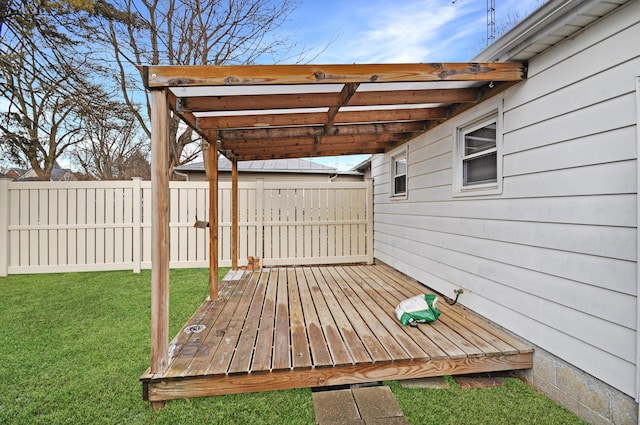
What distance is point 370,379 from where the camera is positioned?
222 centimetres

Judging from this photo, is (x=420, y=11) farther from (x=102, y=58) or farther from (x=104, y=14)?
(x=102, y=58)

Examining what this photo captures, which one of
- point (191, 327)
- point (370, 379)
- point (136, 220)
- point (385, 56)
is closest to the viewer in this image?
point (370, 379)

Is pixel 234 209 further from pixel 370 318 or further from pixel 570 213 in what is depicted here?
pixel 570 213

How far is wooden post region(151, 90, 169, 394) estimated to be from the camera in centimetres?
211

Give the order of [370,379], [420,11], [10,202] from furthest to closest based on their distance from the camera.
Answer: [420,11] → [10,202] → [370,379]

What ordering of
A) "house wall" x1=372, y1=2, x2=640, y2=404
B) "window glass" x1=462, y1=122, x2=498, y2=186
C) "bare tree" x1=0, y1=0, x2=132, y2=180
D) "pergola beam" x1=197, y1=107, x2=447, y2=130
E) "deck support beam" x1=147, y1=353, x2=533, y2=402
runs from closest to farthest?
1. "house wall" x1=372, y1=2, x2=640, y2=404
2. "deck support beam" x1=147, y1=353, x2=533, y2=402
3. "window glass" x1=462, y1=122, x2=498, y2=186
4. "pergola beam" x1=197, y1=107, x2=447, y2=130
5. "bare tree" x1=0, y1=0, x2=132, y2=180

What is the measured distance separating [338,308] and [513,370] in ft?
5.50

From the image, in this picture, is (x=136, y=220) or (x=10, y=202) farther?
(x=136, y=220)

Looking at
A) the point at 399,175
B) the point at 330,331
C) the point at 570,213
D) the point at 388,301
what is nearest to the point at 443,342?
the point at 330,331

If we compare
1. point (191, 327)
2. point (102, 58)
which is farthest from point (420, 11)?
point (102, 58)

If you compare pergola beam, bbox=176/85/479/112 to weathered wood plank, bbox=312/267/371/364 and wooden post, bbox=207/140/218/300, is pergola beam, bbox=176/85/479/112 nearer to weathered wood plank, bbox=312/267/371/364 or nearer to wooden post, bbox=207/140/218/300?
wooden post, bbox=207/140/218/300

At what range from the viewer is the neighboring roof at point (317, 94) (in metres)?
2.18

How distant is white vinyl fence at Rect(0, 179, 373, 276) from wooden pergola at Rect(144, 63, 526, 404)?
6.55ft

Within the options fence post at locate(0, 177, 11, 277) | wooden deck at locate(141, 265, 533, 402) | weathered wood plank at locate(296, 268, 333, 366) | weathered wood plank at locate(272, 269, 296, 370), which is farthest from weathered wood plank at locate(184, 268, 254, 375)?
fence post at locate(0, 177, 11, 277)
